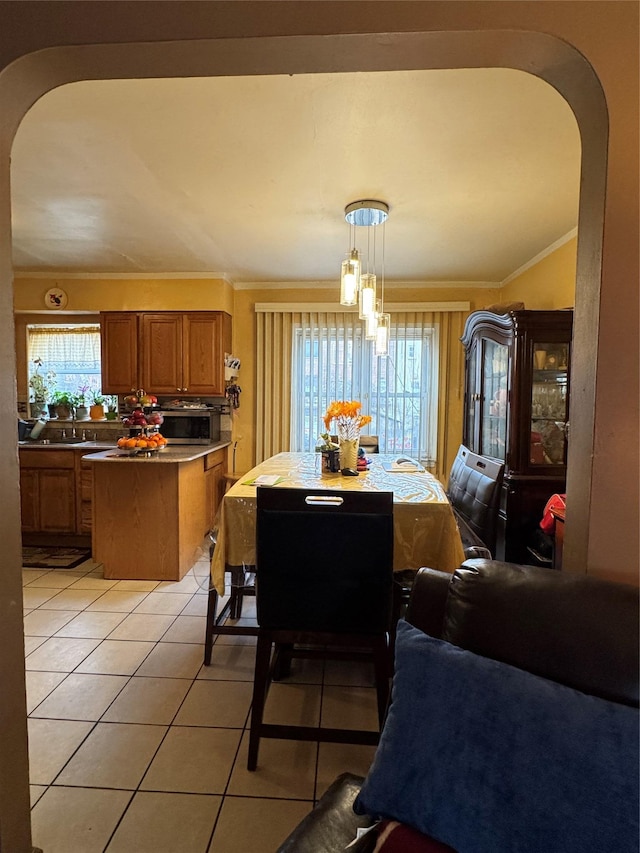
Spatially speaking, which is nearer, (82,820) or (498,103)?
(82,820)

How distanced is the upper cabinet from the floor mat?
5.28ft

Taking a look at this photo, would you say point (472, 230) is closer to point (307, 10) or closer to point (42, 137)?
point (307, 10)

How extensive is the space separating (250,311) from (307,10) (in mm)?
3656

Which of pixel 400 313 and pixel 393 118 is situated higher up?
pixel 393 118

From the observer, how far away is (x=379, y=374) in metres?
4.45

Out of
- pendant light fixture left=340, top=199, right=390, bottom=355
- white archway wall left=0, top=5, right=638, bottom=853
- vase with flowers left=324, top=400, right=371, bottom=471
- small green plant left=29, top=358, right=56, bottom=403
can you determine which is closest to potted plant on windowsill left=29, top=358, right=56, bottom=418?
small green plant left=29, top=358, right=56, bottom=403

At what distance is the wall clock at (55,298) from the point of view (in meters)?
4.17

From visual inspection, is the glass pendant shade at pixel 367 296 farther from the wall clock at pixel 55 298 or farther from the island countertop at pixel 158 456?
the wall clock at pixel 55 298

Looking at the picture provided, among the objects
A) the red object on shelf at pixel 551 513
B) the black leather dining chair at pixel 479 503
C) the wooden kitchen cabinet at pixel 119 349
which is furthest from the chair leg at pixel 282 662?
the wooden kitchen cabinet at pixel 119 349

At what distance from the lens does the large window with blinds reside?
4.41 m

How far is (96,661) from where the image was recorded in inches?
87.0

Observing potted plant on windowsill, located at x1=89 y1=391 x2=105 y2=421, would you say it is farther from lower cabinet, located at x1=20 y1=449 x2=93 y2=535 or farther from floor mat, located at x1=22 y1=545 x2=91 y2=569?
floor mat, located at x1=22 y1=545 x2=91 y2=569

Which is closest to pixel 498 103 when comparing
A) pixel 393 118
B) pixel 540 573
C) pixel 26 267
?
pixel 393 118

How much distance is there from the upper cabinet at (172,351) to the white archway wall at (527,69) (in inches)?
119
